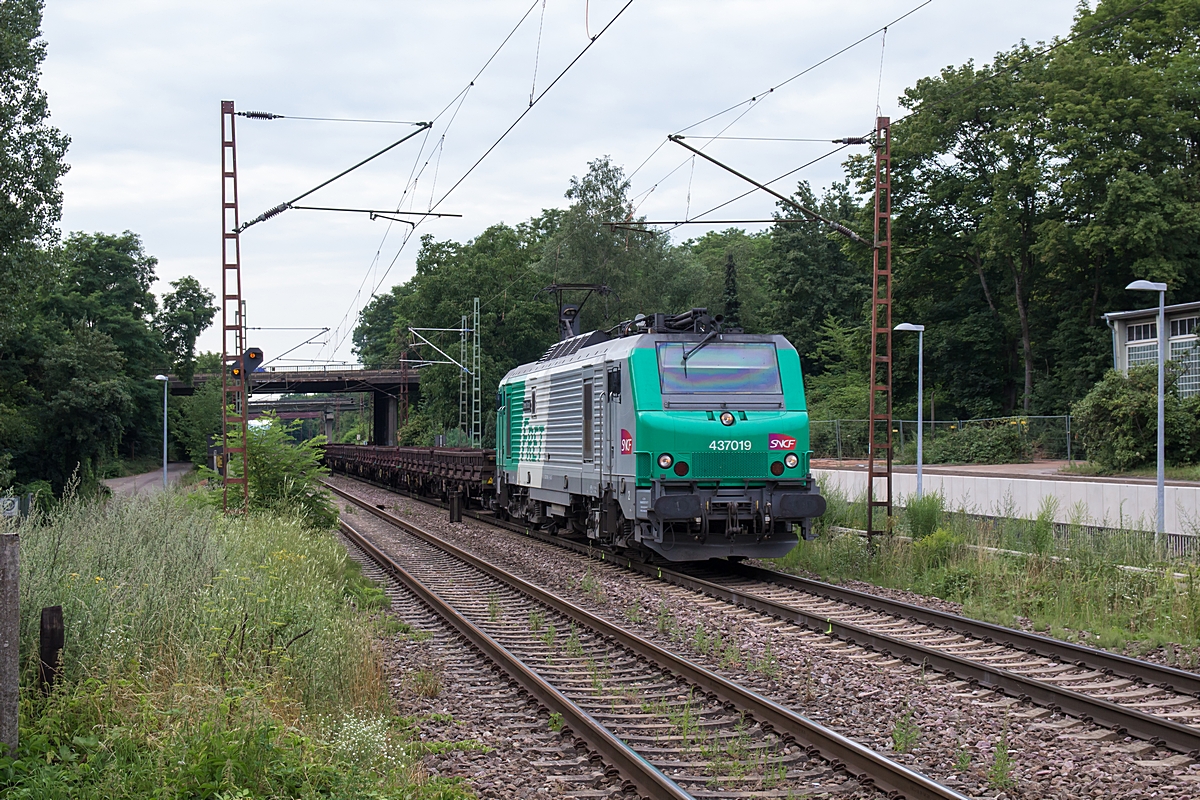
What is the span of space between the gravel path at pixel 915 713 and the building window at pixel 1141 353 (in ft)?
92.9

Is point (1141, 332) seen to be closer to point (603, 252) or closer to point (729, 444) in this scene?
point (603, 252)

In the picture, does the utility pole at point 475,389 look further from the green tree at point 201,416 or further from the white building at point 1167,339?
the white building at point 1167,339

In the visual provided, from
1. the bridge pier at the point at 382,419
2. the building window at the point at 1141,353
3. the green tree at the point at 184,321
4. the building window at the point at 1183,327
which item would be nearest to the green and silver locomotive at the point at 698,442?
the building window at the point at 1183,327

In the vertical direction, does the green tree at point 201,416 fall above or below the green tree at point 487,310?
below

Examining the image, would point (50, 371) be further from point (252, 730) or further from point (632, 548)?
point (252, 730)

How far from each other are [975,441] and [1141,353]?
618 centimetres

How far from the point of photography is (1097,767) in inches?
260

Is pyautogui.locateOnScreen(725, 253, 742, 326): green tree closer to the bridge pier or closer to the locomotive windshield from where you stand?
the bridge pier

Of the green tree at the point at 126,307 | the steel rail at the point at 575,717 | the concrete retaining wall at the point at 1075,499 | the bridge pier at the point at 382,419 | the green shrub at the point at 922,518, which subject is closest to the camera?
the steel rail at the point at 575,717

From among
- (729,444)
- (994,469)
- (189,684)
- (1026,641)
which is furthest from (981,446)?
(189,684)

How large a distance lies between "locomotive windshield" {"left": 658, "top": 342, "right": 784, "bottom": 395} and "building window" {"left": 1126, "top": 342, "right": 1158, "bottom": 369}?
24.9m

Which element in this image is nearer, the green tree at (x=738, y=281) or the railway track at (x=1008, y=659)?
the railway track at (x=1008, y=659)

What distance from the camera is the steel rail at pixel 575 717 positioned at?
6156 millimetres

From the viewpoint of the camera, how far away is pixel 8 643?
5.56 m
